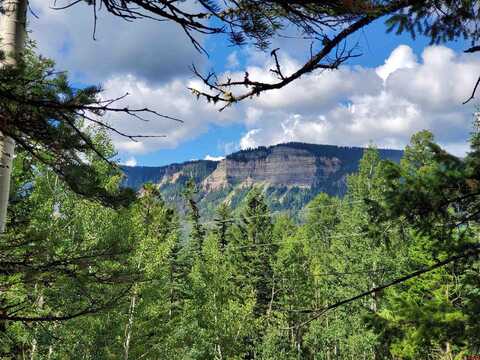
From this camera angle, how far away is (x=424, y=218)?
538 cm

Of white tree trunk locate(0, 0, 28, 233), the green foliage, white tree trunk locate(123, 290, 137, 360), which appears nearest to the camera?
white tree trunk locate(0, 0, 28, 233)

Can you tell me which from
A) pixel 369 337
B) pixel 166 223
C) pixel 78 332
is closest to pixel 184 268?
pixel 166 223

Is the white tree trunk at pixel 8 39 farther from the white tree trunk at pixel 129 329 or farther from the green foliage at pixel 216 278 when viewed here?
the white tree trunk at pixel 129 329

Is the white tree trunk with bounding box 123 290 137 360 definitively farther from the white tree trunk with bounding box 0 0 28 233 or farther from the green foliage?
the white tree trunk with bounding box 0 0 28 233

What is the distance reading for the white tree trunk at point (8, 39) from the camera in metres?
3.69

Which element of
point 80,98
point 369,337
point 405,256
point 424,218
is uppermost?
point 80,98

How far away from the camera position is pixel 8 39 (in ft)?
12.1

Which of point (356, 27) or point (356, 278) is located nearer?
point (356, 27)

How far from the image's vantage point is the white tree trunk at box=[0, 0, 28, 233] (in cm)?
369

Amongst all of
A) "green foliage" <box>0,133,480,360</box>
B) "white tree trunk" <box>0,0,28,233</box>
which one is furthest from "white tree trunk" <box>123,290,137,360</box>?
"white tree trunk" <box>0,0,28,233</box>

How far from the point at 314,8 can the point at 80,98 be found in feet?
5.78

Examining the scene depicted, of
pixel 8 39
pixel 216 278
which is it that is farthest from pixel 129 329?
pixel 8 39

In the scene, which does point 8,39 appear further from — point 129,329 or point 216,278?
point 216,278

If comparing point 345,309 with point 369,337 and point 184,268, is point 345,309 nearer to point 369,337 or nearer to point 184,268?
point 369,337
